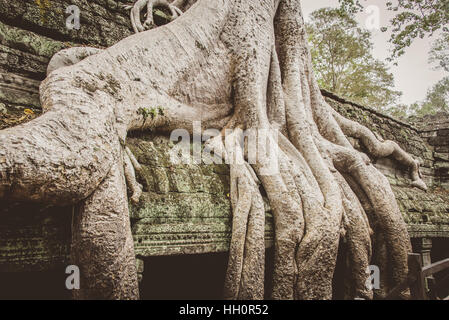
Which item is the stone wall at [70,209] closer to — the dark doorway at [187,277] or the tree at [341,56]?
the dark doorway at [187,277]

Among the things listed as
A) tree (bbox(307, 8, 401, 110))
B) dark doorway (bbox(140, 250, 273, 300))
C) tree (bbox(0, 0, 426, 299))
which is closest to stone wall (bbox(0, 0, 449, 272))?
tree (bbox(0, 0, 426, 299))

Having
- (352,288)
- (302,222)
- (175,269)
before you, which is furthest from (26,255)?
(352,288)

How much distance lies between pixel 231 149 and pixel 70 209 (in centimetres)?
126

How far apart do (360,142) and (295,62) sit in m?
1.64

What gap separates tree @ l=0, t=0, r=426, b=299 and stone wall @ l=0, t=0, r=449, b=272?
4.4 inches

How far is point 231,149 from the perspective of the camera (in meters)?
2.46

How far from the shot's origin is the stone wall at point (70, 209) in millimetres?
1438

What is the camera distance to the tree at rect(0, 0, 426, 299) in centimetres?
147

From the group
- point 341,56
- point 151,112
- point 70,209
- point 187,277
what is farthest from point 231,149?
point 341,56

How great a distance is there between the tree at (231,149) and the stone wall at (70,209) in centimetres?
11

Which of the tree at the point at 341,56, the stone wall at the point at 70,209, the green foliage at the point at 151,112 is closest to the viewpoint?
the stone wall at the point at 70,209

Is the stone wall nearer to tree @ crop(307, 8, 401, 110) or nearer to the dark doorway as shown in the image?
the dark doorway

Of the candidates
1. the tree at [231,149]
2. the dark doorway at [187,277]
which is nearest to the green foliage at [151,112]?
the tree at [231,149]
